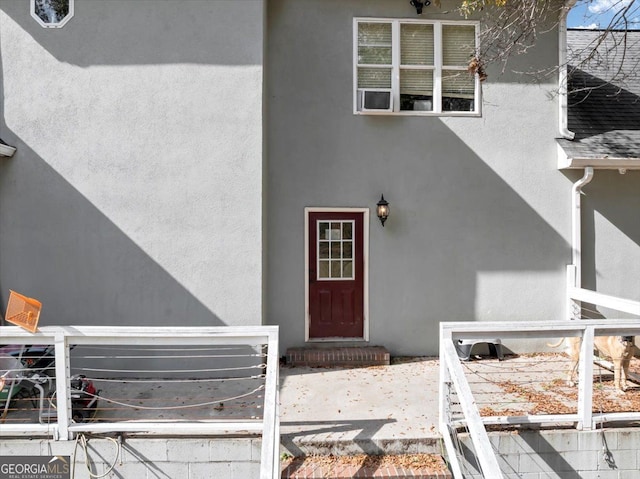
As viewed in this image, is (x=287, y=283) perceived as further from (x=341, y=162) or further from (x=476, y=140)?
(x=476, y=140)

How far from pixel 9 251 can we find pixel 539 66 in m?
8.05

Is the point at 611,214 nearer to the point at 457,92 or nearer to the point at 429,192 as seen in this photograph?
the point at 429,192

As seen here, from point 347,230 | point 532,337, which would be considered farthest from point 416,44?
point 532,337

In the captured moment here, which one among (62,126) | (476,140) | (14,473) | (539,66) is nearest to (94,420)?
(14,473)

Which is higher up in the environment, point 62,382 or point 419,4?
point 419,4

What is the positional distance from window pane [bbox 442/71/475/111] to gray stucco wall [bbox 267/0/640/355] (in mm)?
231

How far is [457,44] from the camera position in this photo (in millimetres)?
6941

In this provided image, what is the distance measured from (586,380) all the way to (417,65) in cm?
495

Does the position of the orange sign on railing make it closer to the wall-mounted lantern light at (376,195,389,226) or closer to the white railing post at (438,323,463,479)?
the white railing post at (438,323,463,479)

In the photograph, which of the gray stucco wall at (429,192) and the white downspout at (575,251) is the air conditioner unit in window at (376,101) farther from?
the white downspout at (575,251)

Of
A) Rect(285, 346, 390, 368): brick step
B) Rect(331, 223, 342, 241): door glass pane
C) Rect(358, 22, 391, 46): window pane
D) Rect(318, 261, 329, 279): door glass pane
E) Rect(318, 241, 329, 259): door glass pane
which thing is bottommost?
Rect(285, 346, 390, 368): brick step

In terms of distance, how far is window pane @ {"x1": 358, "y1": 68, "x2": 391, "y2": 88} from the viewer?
22.5ft

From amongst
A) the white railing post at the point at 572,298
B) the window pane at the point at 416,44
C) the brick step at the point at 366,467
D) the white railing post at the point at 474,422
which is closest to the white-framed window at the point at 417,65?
the window pane at the point at 416,44

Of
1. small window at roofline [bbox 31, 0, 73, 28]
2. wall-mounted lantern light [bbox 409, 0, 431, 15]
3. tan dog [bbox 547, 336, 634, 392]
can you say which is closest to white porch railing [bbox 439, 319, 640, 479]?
tan dog [bbox 547, 336, 634, 392]
